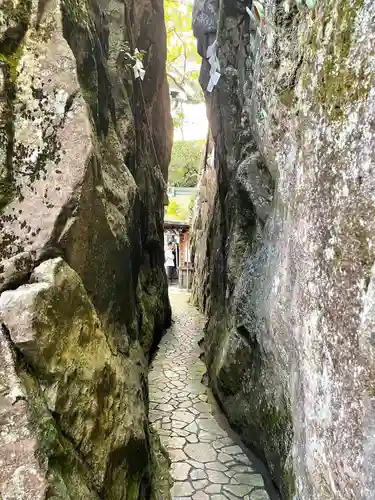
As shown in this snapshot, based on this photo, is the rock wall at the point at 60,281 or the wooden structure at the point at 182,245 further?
the wooden structure at the point at 182,245

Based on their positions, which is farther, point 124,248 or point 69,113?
point 124,248

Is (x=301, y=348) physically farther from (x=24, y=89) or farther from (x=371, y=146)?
(x=24, y=89)

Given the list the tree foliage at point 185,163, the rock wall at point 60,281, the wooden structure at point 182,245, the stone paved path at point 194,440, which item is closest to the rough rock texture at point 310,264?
the stone paved path at point 194,440

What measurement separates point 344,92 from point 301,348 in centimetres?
225

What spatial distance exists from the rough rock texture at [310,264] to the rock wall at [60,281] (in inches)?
70.1

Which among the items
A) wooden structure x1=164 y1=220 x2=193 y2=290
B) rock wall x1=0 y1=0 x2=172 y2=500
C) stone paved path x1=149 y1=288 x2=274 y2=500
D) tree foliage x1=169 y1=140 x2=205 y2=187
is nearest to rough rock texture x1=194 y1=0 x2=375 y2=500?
stone paved path x1=149 y1=288 x2=274 y2=500

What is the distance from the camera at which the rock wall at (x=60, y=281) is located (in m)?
2.72

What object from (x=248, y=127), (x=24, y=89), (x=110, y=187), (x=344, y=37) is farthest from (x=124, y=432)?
(x=248, y=127)

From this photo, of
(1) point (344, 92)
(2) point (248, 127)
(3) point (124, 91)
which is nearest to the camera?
(1) point (344, 92)

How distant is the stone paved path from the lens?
500 centimetres

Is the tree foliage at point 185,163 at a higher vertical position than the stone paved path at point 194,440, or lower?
higher

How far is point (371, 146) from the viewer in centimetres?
244

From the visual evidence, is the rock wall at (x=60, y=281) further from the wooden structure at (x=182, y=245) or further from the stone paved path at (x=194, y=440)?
the wooden structure at (x=182, y=245)

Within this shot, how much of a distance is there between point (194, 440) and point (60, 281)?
14.1 feet
